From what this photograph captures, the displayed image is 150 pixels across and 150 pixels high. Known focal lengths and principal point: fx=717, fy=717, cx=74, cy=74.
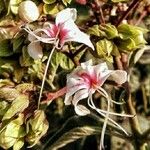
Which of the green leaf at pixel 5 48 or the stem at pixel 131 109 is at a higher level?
the green leaf at pixel 5 48

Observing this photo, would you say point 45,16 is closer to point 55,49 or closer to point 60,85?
point 55,49

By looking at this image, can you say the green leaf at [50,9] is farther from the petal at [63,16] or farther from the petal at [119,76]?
the petal at [119,76]

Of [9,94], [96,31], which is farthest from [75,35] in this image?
[9,94]

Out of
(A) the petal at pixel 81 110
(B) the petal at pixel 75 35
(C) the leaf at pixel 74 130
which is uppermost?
(B) the petal at pixel 75 35

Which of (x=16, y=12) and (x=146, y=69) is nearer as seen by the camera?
(x=16, y=12)

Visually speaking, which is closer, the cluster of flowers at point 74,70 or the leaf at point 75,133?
the cluster of flowers at point 74,70

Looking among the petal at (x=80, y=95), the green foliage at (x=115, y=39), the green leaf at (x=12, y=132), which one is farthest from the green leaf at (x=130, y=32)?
the green leaf at (x=12, y=132)

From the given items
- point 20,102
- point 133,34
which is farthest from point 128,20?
point 20,102
